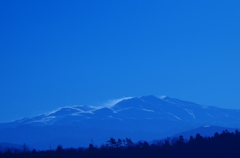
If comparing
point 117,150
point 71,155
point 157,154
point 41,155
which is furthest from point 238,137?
point 41,155

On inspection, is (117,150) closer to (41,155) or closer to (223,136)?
(41,155)

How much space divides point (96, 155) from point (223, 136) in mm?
19400

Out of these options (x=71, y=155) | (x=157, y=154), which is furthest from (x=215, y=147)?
(x=71, y=155)

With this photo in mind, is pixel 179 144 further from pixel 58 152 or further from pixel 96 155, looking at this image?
pixel 58 152

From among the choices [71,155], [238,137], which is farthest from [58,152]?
[238,137]

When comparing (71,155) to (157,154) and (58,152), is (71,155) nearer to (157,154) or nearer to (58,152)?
(58,152)

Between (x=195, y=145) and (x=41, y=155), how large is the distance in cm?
A: 2183

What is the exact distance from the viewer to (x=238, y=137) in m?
66.1

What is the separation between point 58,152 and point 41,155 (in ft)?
7.51

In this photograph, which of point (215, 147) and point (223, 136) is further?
point (223, 136)

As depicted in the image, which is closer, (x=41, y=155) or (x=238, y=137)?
(x=41, y=155)

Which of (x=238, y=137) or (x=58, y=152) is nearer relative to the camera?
(x=58, y=152)

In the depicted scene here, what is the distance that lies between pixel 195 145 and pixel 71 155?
701 inches

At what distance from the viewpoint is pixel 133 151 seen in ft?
209
